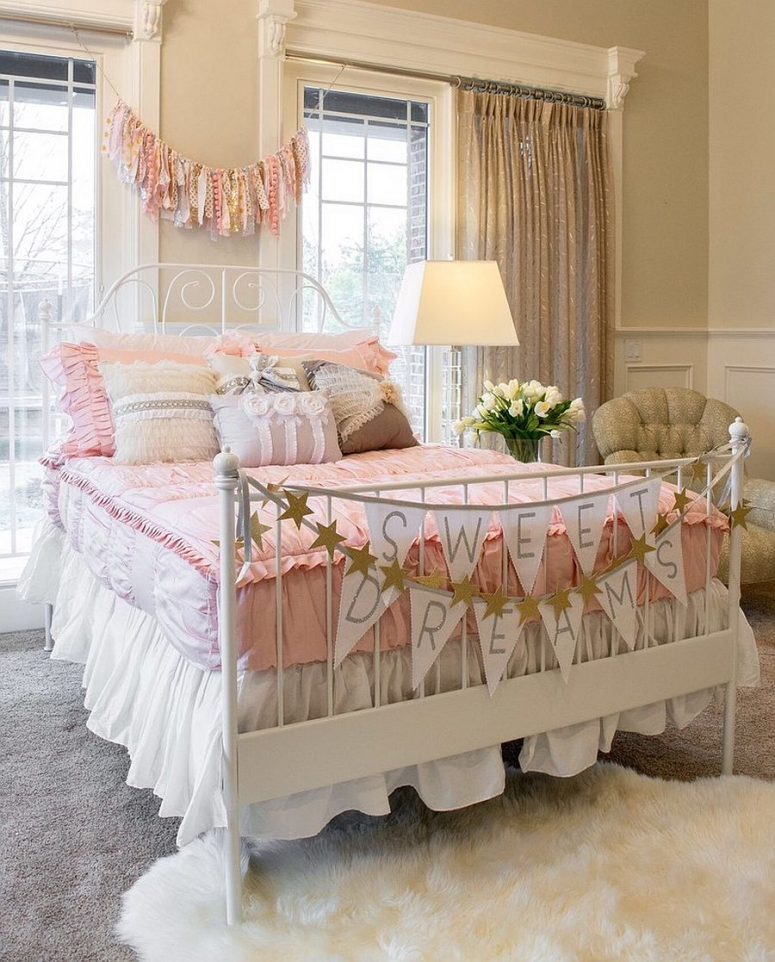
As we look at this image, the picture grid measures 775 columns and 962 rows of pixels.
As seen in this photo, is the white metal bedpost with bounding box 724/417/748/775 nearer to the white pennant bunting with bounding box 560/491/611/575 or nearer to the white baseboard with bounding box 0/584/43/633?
the white pennant bunting with bounding box 560/491/611/575

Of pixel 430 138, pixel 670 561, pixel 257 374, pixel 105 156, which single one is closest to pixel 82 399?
pixel 257 374

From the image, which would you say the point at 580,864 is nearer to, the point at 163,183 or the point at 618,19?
the point at 163,183

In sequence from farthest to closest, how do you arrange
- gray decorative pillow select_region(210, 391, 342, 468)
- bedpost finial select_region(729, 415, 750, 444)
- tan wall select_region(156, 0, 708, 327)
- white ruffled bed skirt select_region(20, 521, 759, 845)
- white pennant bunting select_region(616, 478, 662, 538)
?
tan wall select_region(156, 0, 708, 327), gray decorative pillow select_region(210, 391, 342, 468), bedpost finial select_region(729, 415, 750, 444), white pennant bunting select_region(616, 478, 662, 538), white ruffled bed skirt select_region(20, 521, 759, 845)

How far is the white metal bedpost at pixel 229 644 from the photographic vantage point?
161 centimetres

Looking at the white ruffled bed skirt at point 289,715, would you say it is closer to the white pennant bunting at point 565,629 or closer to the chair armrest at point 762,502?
the white pennant bunting at point 565,629

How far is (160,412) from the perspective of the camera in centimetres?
286

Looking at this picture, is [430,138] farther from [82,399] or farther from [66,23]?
[82,399]

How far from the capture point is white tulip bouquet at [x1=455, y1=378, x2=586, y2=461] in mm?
3342

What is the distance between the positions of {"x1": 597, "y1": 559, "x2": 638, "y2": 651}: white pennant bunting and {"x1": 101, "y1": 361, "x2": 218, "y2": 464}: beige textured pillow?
1.33 metres

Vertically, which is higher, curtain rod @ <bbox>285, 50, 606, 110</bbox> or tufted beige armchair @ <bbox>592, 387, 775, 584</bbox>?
curtain rod @ <bbox>285, 50, 606, 110</bbox>

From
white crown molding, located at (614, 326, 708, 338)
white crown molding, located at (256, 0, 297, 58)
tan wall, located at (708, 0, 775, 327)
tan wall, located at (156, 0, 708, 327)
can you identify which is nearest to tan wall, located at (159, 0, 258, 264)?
white crown molding, located at (256, 0, 297, 58)

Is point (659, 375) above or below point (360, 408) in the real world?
above

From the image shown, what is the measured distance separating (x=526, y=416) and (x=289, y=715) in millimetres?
1846

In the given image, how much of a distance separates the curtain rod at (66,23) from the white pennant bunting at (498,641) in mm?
2674
